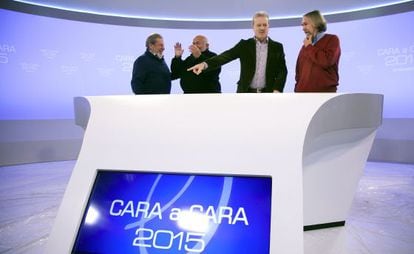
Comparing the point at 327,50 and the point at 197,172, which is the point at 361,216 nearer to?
the point at 327,50

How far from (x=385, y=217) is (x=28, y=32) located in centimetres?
591

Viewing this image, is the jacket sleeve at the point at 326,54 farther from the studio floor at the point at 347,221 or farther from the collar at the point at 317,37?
the studio floor at the point at 347,221

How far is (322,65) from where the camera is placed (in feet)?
8.43

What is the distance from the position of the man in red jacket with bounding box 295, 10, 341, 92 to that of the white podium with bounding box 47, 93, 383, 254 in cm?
67

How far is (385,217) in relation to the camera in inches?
120

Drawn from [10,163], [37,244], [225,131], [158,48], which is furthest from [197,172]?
[10,163]

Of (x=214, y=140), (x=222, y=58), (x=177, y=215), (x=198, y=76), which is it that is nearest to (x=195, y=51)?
(x=198, y=76)

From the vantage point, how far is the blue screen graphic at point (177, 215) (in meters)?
1.32

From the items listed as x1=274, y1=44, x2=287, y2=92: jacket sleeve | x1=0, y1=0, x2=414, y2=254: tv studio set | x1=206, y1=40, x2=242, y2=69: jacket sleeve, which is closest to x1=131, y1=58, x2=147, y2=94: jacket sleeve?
x1=0, y1=0, x2=414, y2=254: tv studio set

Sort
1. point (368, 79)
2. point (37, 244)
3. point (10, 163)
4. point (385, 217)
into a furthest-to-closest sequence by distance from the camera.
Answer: point (368, 79), point (10, 163), point (385, 217), point (37, 244)

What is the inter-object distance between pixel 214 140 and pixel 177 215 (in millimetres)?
335

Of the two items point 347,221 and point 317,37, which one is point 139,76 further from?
point 347,221

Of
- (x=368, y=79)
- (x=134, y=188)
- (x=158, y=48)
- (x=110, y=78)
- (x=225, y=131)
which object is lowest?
(x=134, y=188)

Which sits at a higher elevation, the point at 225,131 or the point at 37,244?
the point at 225,131
